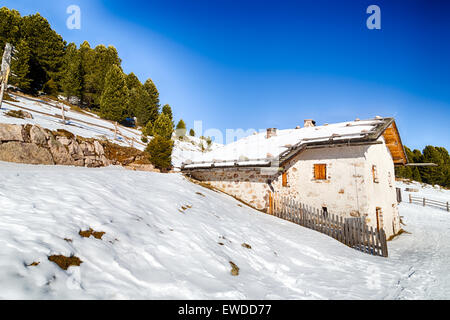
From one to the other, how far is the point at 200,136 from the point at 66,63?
3719cm

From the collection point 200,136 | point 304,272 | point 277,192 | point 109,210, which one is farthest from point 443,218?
point 200,136

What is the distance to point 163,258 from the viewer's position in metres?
3.99

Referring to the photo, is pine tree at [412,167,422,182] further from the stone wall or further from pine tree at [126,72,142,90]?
pine tree at [126,72,142,90]

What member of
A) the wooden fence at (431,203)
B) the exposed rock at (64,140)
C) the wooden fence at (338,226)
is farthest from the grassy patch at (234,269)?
the wooden fence at (431,203)

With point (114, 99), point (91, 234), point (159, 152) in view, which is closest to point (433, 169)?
point (159, 152)

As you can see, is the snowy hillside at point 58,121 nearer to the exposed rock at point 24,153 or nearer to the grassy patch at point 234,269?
the exposed rock at point 24,153

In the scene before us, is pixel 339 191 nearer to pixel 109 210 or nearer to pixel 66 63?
pixel 109 210

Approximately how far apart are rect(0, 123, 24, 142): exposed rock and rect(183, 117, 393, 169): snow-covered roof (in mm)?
9383

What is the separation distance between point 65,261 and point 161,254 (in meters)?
1.55

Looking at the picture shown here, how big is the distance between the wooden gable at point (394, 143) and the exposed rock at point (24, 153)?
21.4m

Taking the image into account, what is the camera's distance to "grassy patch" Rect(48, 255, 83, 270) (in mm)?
2910

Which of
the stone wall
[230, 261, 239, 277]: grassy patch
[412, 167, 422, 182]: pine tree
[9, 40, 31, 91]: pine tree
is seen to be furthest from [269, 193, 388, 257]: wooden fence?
[412, 167, 422, 182]: pine tree

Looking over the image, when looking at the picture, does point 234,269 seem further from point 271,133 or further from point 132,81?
point 132,81

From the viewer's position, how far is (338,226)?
9273 mm
